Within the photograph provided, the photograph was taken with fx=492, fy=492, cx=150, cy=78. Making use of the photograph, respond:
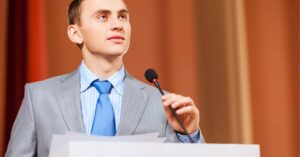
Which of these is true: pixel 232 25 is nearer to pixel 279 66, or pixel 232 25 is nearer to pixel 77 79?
pixel 279 66

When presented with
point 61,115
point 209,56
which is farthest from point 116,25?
point 209,56

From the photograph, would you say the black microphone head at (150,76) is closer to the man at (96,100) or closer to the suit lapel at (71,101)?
the man at (96,100)

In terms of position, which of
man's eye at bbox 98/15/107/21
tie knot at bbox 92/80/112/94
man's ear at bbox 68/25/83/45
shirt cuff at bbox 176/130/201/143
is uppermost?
man's eye at bbox 98/15/107/21

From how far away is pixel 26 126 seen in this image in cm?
110

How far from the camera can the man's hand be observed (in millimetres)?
990

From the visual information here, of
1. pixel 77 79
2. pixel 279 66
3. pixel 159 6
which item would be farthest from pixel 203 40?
pixel 77 79

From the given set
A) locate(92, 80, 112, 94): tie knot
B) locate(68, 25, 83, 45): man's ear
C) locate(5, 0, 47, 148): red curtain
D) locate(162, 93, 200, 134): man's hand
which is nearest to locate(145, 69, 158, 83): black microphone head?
locate(162, 93, 200, 134): man's hand

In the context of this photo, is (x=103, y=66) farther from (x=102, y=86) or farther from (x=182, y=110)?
(x=182, y=110)

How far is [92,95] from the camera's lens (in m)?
1.15

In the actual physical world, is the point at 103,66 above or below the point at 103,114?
above

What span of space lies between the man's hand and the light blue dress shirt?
2 centimetres

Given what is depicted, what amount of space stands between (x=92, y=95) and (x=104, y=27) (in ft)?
0.53

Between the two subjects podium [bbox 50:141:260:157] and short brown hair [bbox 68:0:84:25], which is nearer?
podium [bbox 50:141:260:157]

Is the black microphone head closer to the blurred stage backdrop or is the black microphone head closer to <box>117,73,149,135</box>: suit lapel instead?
<box>117,73,149,135</box>: suit lapel
